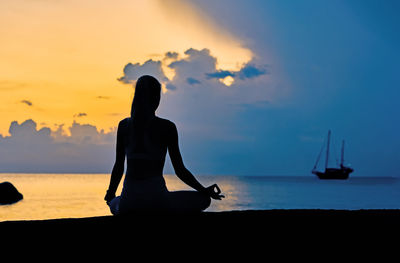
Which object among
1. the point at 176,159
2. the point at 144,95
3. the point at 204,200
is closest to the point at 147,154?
the point at 176,159

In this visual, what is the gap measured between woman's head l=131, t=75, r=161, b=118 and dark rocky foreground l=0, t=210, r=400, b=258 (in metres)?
1.19

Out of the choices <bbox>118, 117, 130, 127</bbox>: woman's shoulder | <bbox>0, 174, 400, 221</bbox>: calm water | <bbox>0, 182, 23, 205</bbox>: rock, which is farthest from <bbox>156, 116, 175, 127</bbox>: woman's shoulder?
<bbox>0, 182, 23, 205</bbox>: rock

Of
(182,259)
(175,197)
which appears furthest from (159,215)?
(182,259)

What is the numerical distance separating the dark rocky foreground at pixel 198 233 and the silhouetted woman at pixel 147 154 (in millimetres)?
199

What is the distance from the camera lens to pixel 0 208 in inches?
1391

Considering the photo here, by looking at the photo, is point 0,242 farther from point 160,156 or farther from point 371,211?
point 371,211

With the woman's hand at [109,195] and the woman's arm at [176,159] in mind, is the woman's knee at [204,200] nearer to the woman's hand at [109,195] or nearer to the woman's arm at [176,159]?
the woman's arm at [176,159]

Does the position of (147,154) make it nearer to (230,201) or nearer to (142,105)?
(142,105)

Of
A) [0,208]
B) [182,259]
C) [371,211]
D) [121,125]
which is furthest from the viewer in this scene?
[0,208]

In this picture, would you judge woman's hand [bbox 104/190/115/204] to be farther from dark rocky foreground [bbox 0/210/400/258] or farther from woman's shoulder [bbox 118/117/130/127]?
woman's shoulder [bbox 118/117/130/127]

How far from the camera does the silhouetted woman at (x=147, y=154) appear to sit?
4.20m

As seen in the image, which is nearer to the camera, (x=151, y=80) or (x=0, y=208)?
(x=151, y=80)

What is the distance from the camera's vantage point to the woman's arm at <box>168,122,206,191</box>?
437cm

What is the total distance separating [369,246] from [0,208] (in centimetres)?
3715
